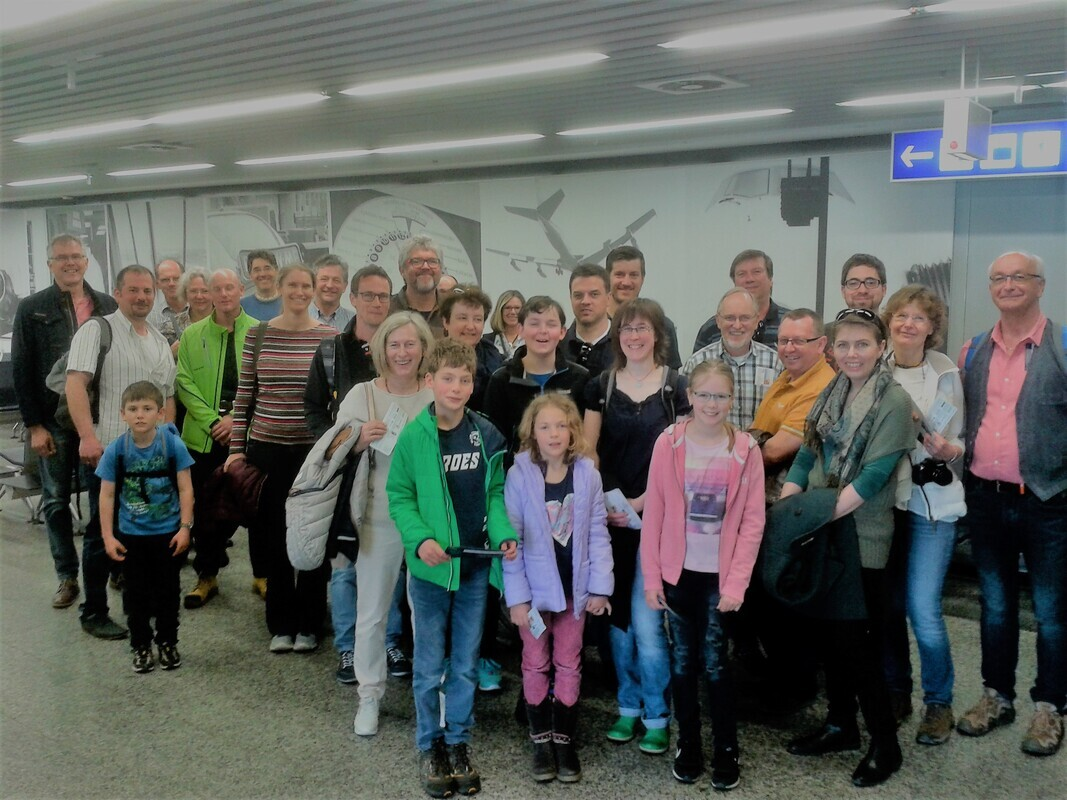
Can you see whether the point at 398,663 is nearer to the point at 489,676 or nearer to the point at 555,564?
the point at 489,676

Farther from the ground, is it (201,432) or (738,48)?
(738,48)

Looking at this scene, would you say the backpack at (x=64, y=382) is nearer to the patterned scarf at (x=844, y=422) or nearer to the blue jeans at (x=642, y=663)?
the blue jeans at (x=642, y=663)

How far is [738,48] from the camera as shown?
4.72 meters

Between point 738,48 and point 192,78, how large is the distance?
3.74m

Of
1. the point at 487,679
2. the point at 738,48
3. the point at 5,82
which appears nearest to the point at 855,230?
the point at 738,48

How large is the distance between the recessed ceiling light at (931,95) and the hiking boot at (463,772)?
498 cm

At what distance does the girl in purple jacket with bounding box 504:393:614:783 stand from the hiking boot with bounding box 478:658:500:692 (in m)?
0.62

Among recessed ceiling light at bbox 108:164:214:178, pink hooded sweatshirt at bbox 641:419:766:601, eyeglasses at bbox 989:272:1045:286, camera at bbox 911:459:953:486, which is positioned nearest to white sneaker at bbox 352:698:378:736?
pink hooded sweatshirt at bbox 641:419:766:601

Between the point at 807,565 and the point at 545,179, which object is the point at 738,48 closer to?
the point at 807,565

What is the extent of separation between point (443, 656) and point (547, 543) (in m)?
0.54

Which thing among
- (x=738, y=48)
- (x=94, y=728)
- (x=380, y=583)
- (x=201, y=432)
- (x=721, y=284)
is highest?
(x=738, y=48)

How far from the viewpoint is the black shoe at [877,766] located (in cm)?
271

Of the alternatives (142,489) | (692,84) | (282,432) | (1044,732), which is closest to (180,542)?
(142,489)

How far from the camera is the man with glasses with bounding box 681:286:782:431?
325 centimetres
